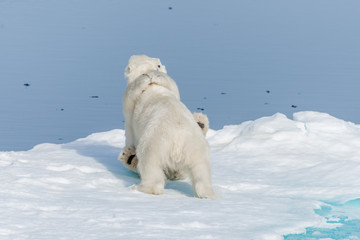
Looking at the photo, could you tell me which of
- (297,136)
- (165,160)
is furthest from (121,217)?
(297,136)

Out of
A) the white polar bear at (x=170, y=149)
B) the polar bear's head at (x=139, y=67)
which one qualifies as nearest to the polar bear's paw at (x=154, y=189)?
the white polar bear at (x=170, y=149)

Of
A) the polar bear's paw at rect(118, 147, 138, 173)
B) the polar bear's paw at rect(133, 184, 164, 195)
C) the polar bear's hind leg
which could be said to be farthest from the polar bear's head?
the polar bear's paw at rect(133, 184, 164, 195)

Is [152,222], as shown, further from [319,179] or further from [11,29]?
[11,29]

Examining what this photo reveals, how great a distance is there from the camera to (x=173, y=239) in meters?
4.40

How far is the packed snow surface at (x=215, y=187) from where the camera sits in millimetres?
4625

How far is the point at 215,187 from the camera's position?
20.0ft

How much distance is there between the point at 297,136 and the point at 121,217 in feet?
11.9

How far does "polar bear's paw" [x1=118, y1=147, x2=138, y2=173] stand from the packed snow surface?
120mm

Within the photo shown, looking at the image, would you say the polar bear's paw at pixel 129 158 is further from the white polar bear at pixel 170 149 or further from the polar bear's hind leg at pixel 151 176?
the polar bear's hind leg at pixel 151 176

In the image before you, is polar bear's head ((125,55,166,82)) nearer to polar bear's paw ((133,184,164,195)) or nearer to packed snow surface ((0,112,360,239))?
packed snow surface ((0,112,360,239))

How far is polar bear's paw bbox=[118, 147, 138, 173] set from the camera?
20.7 feet

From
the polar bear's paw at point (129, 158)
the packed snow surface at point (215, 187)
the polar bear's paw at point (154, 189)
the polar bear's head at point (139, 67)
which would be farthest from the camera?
the polar bear's head at point (139, 67)

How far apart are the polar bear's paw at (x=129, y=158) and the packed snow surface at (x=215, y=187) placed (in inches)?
4.7

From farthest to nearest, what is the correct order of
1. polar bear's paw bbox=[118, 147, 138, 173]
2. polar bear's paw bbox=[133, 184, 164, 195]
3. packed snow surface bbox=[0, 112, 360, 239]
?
polar bear's paw bbox=[118, 147, 138, 173]
polar bear's paw bbox=[133, 184, 164, 195]
packed snow surface bbox=[0, 112, 360, 239]
